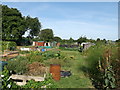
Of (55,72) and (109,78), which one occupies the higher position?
(109,78)

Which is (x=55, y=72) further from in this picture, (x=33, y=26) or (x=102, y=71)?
(x=33, y=26)

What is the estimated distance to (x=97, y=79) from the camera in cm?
462

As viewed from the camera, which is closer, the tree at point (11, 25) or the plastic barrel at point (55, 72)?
the plastic barrel at point (55, 72)

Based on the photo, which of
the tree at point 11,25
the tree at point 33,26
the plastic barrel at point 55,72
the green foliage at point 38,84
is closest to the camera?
the green foliage at point 38,84

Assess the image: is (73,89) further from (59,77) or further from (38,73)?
(38,73)

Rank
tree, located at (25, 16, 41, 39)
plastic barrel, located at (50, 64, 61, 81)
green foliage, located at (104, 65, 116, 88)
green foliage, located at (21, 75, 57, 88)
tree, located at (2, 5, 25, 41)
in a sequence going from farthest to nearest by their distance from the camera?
tree, located at (25, 16, 41, 39) < tree, located at (2, 5, 25, 41) < plastic barrel, located at (50, 64, 61, 81) < green foliage, located at (21, 75, 57, 88) < green foliage, located at (104, 65, 116, 88)

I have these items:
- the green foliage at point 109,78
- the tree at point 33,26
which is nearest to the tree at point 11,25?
the tree at point 33,26

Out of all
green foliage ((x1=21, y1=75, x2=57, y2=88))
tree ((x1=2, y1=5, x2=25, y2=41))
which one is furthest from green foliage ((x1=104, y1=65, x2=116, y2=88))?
tree ((x1=2, y1=5, x2=25, y2=41))

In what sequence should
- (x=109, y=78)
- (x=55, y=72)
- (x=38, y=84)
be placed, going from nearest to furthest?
(x=109, y=78)
(x=38, y=84)
(x=55, y=72)

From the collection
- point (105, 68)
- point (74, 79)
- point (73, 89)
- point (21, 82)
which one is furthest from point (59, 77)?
point (105, 68)

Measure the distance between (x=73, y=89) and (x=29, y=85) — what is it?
1.50 m

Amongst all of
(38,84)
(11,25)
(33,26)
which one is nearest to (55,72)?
(38,84)

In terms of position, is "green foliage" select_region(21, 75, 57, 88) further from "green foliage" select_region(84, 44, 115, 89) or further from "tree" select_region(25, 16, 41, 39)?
"tree" select_region(25, 16, 41, 39)

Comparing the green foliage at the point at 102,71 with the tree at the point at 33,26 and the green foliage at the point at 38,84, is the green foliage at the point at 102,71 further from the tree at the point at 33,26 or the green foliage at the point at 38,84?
the tree at the point at 33,26
